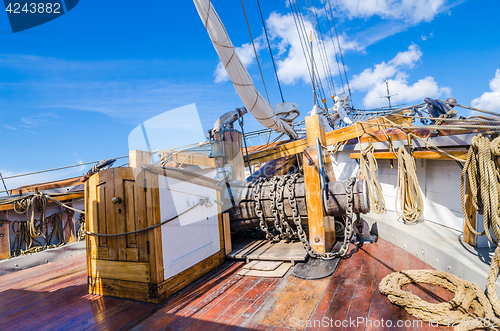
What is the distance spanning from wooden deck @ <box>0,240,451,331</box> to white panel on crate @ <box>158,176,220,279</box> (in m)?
0.29

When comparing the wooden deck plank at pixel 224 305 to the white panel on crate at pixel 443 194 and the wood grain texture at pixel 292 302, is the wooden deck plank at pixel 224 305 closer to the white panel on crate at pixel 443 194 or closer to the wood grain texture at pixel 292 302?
the wood grain texture at pixel 292 302

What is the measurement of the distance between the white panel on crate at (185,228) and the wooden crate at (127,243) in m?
0.08

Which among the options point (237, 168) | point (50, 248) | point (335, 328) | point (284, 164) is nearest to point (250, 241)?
point (237, 168)

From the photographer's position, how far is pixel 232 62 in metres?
3.40

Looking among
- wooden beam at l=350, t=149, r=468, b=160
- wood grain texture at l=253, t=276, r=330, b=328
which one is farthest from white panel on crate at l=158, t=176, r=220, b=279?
wooden beam at l=350, t=149, r=468, b=160

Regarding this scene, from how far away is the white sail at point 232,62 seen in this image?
9.78 feet

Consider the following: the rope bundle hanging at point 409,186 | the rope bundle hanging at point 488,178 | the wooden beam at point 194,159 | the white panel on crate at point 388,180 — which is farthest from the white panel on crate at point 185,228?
the white panel on crate at point 388,180

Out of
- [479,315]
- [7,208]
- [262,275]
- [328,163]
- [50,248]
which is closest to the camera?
[479,315]

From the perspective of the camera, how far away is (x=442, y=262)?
8.51 feet

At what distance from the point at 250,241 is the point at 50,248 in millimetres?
3719

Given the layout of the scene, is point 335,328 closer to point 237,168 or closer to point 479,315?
point 479,315

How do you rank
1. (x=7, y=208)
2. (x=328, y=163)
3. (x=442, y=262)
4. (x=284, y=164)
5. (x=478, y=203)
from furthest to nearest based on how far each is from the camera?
(x=284, y=164) → (x=7, y=208) → (x=328, y=163) → (x=442, y=262) → (x=478, y=203)

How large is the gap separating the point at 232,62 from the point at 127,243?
8.24ft

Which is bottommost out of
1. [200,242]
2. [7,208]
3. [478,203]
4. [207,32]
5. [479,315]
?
[479,315]
